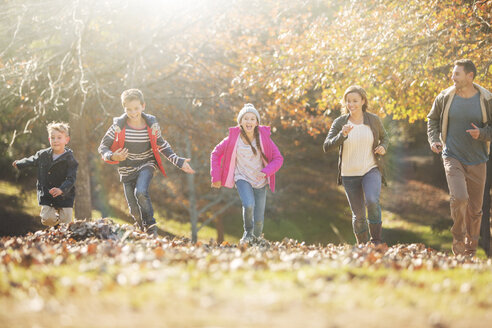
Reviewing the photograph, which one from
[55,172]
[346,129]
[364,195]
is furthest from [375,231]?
[55,172]

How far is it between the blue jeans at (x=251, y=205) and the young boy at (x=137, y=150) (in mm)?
812

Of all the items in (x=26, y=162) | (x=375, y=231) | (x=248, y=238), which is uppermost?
(x=26, y=162)

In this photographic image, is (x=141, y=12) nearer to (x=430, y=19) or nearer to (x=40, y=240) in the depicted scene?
(x=430, y=19)

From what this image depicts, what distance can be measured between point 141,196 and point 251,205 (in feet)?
5.29

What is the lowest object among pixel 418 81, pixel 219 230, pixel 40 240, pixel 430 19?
pixel 219 230

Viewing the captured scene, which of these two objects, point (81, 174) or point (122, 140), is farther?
point (81, 174)

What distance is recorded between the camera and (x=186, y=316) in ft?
9.89

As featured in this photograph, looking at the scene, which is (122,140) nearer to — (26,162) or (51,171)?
(51,171)

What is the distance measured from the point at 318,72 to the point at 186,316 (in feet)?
31.2

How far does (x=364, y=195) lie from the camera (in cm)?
705

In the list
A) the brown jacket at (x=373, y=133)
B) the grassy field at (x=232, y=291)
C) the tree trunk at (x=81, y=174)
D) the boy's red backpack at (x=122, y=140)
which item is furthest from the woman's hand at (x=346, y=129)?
the tree trunk at (x=81, y=174)

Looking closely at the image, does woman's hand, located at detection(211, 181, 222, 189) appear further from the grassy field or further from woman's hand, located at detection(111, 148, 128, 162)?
the grassy field

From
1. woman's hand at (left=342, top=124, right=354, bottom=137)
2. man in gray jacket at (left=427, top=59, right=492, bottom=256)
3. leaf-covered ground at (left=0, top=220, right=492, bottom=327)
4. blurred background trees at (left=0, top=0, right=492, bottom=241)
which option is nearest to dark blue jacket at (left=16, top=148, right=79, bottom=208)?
blurred background trees at (left=0, top=0, right=492, bottom=241)

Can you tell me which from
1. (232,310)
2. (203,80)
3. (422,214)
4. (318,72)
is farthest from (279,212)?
(232,310)
